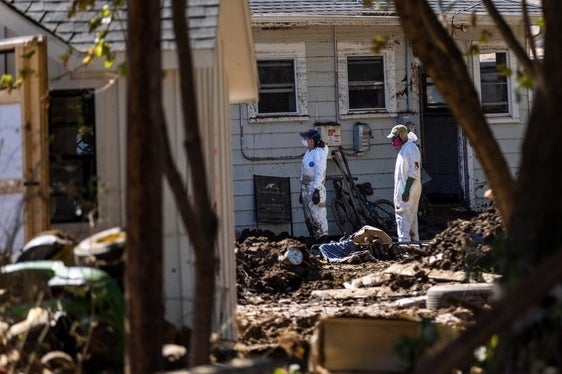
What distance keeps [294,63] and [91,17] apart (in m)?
12.5

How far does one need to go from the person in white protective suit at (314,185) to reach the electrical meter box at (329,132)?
752 mm

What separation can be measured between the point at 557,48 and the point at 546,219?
0.92 m

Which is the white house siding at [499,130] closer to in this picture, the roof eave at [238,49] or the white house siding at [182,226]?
the roof eave at [238,49]

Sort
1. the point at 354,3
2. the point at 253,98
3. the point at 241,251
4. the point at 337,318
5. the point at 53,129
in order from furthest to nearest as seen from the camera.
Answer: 1. the point at 354,3
2. the point at 241,251
3. the point at 253,98
4. the point at 53,129
5. the point at 337,318

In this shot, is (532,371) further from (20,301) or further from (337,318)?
(20,301)

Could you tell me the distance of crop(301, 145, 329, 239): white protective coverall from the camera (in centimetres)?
2009

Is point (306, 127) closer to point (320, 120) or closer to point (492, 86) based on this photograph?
point (320, 120)

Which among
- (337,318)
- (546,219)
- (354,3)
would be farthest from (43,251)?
(354,3)

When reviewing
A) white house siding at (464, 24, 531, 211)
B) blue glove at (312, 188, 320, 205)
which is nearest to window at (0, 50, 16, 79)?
blue glove at (312, 188, 320, 205)

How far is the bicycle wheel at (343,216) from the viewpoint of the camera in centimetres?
2116

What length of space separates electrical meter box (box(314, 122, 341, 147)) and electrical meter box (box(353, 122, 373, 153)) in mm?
353

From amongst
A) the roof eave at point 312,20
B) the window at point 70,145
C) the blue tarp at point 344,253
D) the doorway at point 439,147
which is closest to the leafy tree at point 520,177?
the window at point 70,145

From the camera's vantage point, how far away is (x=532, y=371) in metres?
4.93

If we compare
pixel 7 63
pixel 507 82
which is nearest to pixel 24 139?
pixel 7 63
